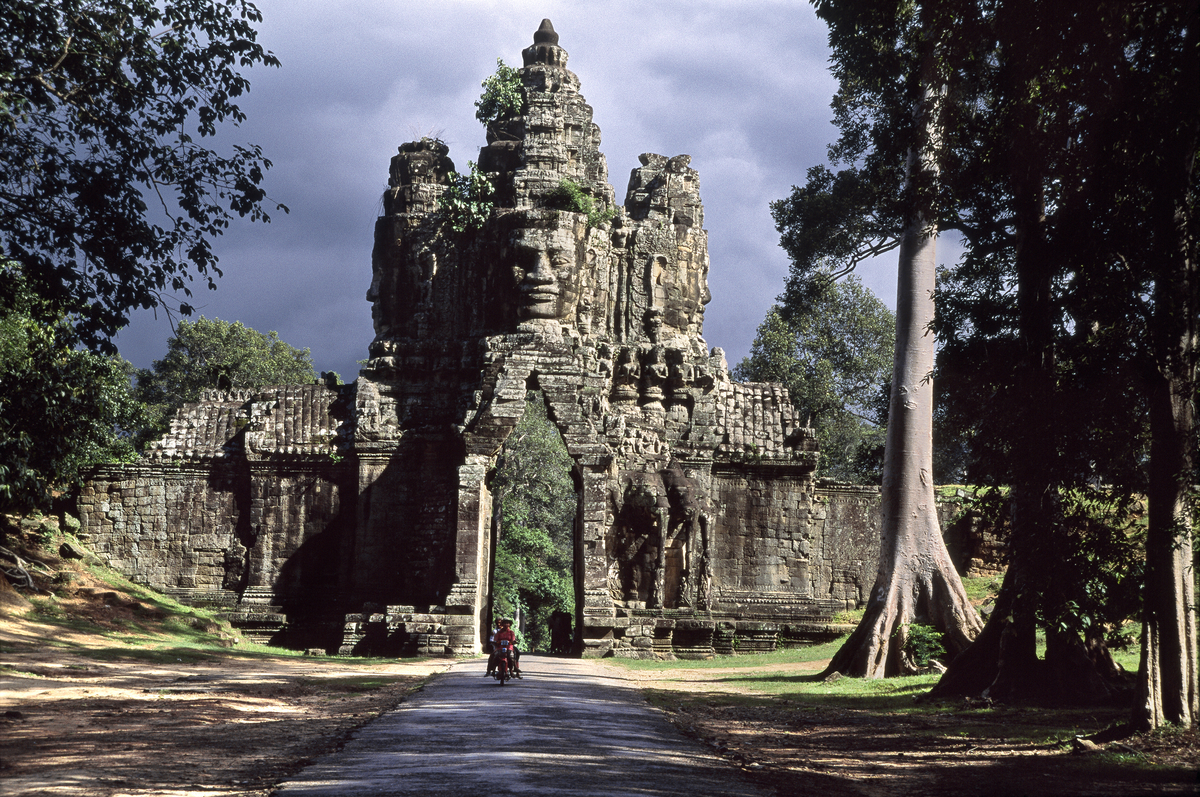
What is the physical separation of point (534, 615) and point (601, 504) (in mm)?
20326

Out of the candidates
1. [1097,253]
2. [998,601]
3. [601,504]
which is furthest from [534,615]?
[1097,253]

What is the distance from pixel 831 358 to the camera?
37.4 m

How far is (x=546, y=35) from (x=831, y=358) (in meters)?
16.6

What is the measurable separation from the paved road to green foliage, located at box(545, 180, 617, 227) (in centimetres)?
1420

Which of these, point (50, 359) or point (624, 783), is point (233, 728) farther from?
point (50, 359)

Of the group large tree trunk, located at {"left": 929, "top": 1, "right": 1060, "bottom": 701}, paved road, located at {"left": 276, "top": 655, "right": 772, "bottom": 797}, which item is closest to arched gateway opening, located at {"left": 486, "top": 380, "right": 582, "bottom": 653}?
large tree trunk, located at {"left": 929, "top": 1, "right": 1060, "bottom": 701}

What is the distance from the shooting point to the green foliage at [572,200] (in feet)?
77.1

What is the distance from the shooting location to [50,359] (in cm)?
1827

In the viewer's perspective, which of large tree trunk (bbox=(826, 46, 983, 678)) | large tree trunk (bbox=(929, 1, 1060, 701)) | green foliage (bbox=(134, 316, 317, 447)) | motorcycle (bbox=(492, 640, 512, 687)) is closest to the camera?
large tree trunk (bbox=(929, 1, 1060, 701))

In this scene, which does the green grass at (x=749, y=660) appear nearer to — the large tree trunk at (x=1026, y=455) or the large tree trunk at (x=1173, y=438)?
the large tree trunk at (x=1026, y=455)

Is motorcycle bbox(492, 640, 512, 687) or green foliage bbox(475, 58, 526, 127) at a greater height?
green foliage bbox(475, 58, 526, 127)

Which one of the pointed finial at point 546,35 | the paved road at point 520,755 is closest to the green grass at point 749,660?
the paved road at point 520,755

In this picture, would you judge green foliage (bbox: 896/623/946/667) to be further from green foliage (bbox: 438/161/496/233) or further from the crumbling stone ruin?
green foliage (bbox: 438/161/496/233)

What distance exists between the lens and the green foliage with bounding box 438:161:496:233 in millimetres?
24219
